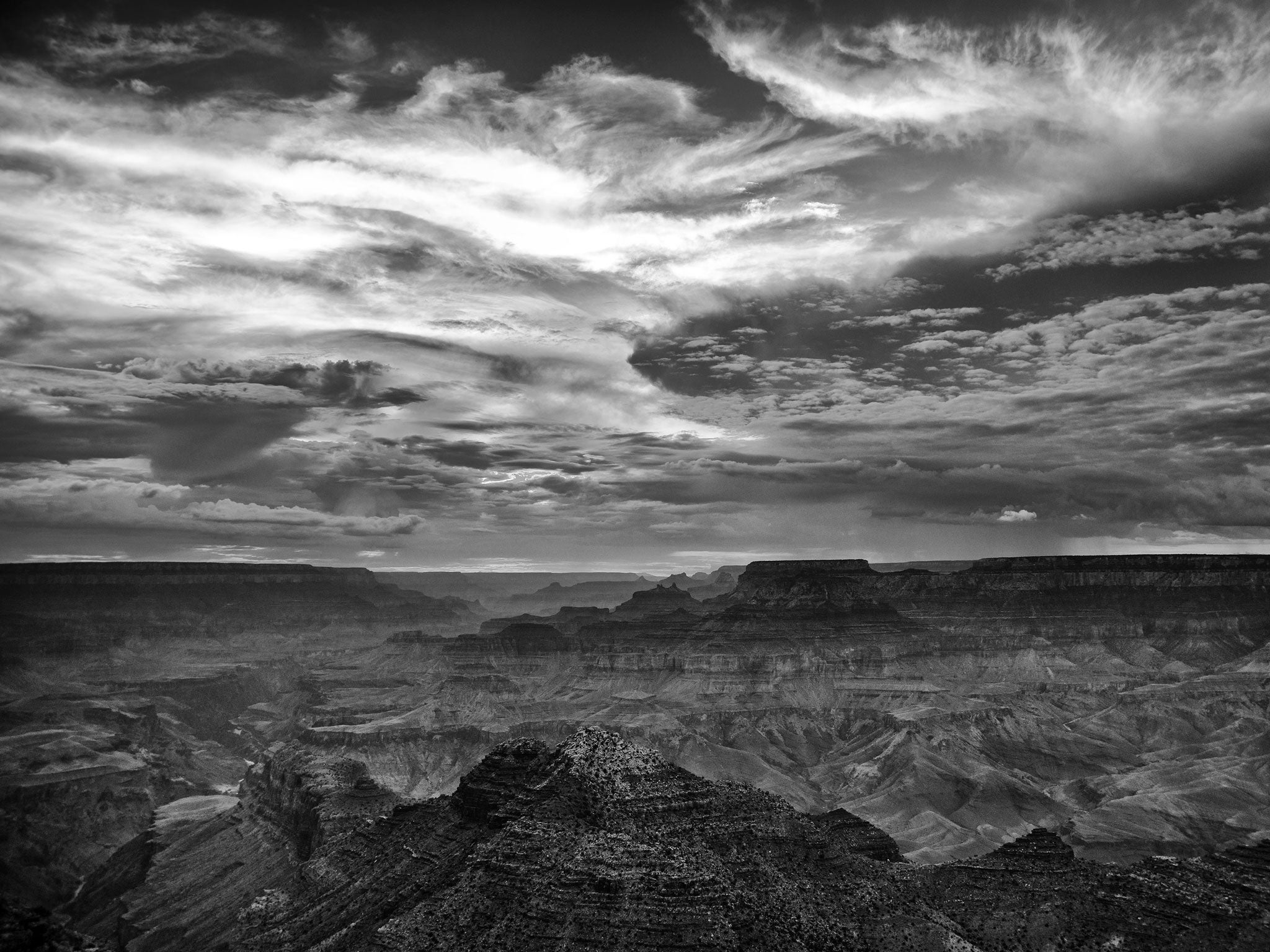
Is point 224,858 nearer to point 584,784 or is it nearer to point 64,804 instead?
point 64,804

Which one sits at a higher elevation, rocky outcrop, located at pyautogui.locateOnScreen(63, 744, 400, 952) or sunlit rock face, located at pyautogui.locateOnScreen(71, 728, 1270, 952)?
sunlit rock face, located at pyautogui.locateOnScreen(71, 728, 1270, 952)

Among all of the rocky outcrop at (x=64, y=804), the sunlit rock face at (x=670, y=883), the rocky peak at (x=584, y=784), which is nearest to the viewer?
the sunlit rock face at (x=670, y=883)

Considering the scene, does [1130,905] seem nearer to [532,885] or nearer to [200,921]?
[532,885]

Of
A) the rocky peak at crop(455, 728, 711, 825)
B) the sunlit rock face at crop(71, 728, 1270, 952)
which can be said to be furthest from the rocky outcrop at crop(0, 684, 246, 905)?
the rocky peak at crop(455, 728, 711, 825)

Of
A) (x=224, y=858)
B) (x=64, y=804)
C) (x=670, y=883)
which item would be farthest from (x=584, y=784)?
(x=64, y=804)

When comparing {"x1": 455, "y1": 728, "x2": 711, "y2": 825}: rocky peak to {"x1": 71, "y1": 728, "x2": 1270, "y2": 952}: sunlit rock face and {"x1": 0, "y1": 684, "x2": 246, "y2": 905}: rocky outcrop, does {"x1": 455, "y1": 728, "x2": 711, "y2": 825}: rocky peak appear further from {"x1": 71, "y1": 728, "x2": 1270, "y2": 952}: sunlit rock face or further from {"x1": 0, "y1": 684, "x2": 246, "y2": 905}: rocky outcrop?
{"x1": 0, "y1": 684, "x2": 246, "y2": 905}: rocky outcrop

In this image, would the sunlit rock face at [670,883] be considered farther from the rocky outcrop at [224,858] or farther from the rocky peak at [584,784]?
the rocky outcrop at [224,858]

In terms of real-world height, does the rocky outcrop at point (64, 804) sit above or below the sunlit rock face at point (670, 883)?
below

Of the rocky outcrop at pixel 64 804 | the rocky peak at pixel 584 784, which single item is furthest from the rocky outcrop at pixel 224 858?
the rocky peak at pixel 584 784

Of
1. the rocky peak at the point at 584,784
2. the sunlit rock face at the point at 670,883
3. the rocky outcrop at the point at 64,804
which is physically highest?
the rocky peak at the point at 584,784
